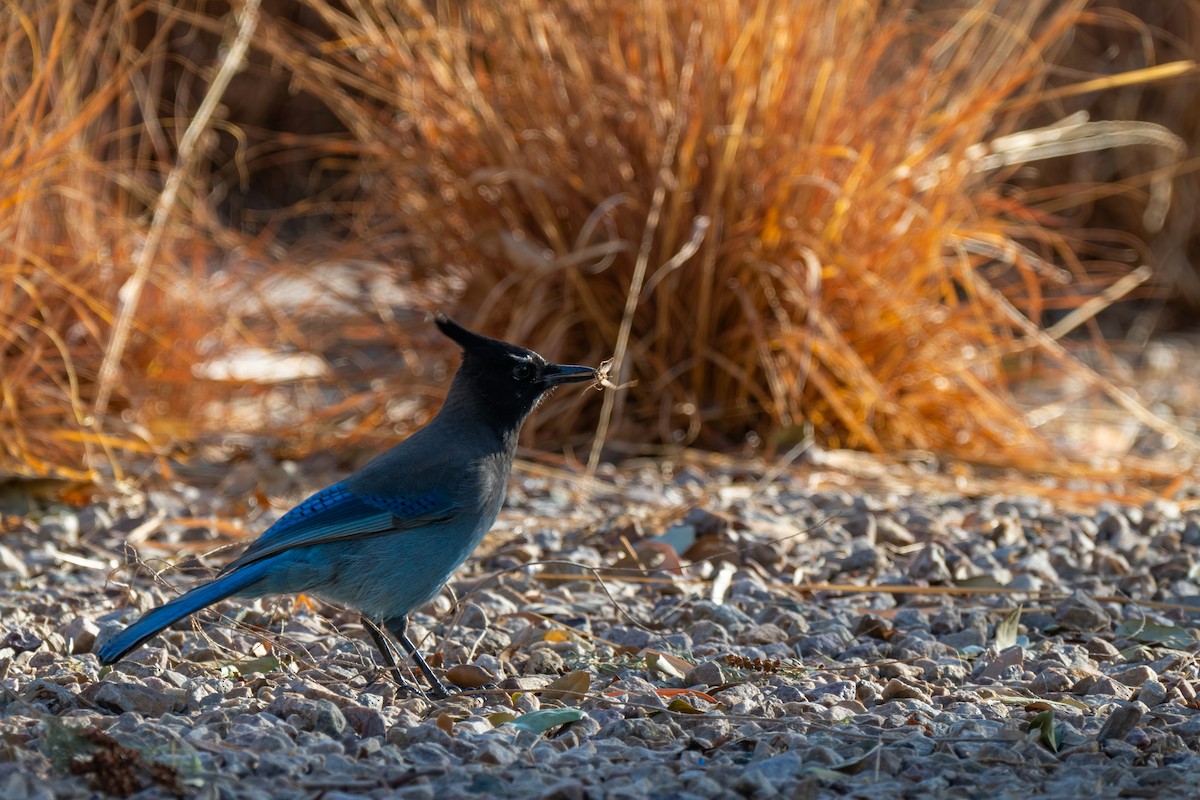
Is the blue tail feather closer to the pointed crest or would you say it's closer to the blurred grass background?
the pointed crest

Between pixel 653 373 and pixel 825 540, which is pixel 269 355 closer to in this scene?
pixel 653 373

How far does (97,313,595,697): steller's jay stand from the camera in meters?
2.75

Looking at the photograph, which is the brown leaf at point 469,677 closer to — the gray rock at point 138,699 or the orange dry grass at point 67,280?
the gray rock at point 138,699

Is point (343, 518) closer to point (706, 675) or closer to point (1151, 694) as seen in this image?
point (706, 675)

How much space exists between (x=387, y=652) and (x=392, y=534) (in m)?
0.23

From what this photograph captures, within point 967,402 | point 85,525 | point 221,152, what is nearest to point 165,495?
point 85,525

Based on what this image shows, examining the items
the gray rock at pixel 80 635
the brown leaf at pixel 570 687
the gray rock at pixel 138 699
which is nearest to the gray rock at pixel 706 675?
the brown leaf at pixel 570 687

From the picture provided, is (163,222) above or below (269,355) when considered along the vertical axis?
above

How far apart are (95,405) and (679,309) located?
1.78 m

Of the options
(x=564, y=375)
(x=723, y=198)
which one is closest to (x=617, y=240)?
(x=723, y=198)

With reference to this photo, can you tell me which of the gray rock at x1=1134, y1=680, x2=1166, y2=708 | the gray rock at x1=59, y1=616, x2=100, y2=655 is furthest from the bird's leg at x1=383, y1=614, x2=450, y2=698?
the gray rock at x1=1134, y1=680, x2=1166, y2=708

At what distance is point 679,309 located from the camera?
4715 millimetres

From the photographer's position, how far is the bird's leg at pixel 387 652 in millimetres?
2777

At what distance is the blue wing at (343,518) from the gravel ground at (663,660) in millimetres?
165
